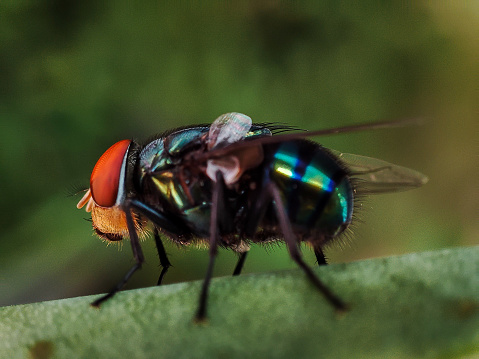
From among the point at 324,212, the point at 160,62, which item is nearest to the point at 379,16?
the point at 160,62

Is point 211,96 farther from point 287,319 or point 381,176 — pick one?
point 287,319

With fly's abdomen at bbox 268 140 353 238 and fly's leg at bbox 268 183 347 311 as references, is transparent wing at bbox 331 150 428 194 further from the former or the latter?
fly's leg at bbox 268 183 347 311

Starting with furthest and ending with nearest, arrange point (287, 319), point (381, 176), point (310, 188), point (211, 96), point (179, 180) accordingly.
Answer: point (211, 96) < point (381, 176) < point (179, 180) < point (310, 188) < point (287, 319)

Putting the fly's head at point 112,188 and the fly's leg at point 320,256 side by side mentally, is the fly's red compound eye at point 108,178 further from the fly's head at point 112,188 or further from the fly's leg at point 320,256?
the fly's leg at point 320,256

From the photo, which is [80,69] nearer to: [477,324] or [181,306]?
[181,306]

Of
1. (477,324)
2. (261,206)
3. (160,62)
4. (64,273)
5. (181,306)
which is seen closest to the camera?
(477,324)

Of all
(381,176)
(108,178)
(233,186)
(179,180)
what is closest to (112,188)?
(108,178)

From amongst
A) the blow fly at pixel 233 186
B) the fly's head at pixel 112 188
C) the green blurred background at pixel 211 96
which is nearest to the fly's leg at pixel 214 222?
the blow fly at pixel 233 186
